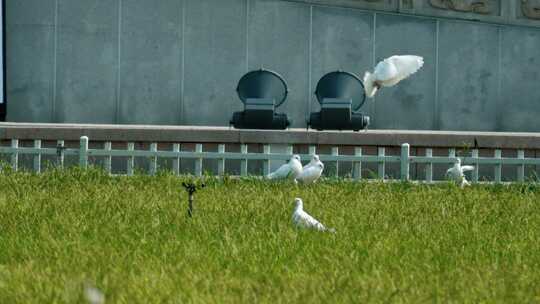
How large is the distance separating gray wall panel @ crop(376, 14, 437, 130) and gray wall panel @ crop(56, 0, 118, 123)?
18.5 ft

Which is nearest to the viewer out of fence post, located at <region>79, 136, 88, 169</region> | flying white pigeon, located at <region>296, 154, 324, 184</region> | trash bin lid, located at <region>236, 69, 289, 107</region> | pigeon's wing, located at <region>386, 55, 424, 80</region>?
flying white pigeon, located at <region>296, 154, 324, 184</region>

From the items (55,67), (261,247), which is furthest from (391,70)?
(261,247)

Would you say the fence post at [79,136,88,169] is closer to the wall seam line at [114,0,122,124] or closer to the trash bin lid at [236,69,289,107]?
the trash bin lid at [236,69,289,107]

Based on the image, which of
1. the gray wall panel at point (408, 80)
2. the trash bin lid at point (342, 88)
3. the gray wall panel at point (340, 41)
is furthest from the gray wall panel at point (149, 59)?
the trash bin lid at point (342, 88)

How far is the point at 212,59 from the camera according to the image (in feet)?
82.5

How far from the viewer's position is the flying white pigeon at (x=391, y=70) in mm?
18531

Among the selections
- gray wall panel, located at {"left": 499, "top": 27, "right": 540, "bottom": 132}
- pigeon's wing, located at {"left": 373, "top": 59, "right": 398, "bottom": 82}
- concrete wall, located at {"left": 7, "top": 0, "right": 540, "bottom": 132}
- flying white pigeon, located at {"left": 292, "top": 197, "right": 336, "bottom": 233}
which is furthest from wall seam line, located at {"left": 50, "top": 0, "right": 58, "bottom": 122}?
flying white pigeon, located at {"left": 292, "top": 197, "right": 336, "bottom": 233}

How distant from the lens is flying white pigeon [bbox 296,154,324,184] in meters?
14.0

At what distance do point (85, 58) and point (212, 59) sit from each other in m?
2.66

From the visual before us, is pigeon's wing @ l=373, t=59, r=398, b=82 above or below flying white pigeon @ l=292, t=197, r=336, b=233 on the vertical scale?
above

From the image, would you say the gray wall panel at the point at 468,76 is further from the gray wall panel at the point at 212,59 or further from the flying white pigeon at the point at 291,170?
the flying white pigeon at the point at 291,170

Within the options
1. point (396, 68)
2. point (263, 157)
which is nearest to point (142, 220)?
point (263, 157)

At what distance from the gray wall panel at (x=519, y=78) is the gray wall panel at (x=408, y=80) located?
1565 millimetres

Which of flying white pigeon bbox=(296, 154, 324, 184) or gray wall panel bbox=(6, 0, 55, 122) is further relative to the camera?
gray wall panel bbox=(6, 0, 55, 122)
